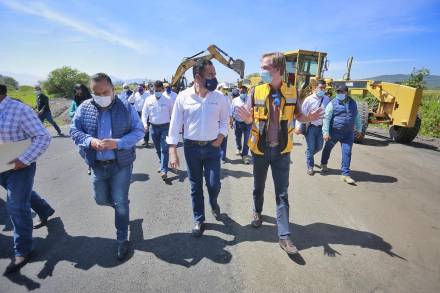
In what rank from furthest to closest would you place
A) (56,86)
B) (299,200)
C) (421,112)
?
(56,86) → (421,112) → (299,200)

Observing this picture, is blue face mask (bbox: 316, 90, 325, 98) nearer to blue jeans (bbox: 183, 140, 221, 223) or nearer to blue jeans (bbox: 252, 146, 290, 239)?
blue jeans (bbox: 252, 146, 290, 239)

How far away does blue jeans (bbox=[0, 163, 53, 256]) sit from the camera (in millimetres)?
2793

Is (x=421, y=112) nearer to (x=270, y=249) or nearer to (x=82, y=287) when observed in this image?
(x=270, y=249)

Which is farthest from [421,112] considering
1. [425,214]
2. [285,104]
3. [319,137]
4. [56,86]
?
[56,86]

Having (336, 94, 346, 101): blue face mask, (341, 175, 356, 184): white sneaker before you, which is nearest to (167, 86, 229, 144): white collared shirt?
(336, 94, 346, 101): blue face mask

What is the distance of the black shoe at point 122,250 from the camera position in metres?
3.02

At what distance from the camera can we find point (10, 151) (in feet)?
8.27

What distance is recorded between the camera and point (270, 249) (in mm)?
3215

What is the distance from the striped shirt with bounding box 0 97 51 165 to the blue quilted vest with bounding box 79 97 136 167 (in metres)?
0.44

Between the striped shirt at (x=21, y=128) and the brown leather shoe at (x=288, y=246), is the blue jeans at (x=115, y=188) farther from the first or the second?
the brown leather shoe at (x=288, y=246)

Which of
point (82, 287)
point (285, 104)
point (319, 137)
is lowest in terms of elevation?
point (82, 287)

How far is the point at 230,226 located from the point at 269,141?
1376 mm

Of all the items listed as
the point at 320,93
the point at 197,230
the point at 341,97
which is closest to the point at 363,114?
the point at 320,93

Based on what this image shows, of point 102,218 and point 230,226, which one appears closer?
point 230,226
